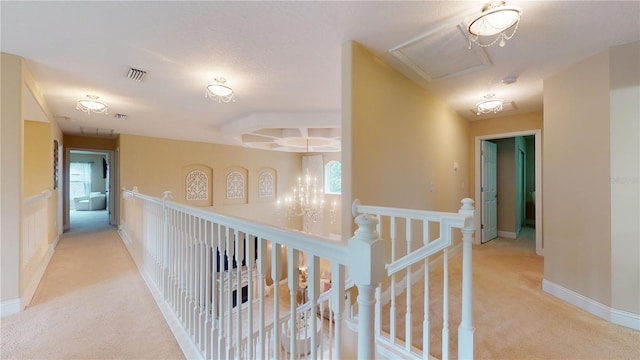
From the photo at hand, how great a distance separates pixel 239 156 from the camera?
8047 mm

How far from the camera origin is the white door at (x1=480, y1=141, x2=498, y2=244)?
15.9 ft

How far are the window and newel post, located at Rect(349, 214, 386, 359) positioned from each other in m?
7.69

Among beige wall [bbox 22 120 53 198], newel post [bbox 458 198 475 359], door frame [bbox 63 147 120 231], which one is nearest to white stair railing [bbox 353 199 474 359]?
newel post [bbox 458 198 475 359]

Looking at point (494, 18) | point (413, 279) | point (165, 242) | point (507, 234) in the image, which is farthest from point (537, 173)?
point (165, 242)

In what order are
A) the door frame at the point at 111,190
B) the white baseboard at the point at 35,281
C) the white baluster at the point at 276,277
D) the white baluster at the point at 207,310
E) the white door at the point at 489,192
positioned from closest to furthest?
the white baluster at the point at 276,277
the white baluster at the point at 207,310
the white baseboard at the point at 35,281
the white door at the point at 489,192
the door frame at the point at 111,190

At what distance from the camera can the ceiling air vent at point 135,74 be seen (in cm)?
274

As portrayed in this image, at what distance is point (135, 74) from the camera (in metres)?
2.80

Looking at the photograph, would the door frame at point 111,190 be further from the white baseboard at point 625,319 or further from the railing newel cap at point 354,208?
the white baseboard at point 625,319

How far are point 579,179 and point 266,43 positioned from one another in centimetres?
322

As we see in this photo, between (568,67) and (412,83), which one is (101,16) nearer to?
(412,83)

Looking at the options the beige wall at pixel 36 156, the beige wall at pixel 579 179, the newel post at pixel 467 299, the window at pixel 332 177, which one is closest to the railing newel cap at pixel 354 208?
the newel post at pixel 467 299

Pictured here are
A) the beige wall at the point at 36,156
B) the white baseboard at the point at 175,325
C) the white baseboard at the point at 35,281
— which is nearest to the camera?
the white baseboard at the point at 175,325

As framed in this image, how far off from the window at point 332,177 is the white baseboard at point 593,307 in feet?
19.9

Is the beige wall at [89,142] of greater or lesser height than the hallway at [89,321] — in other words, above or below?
above
